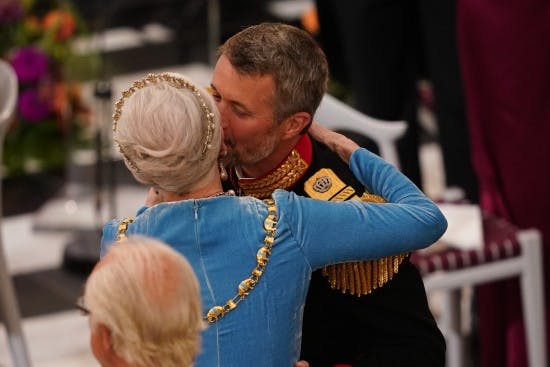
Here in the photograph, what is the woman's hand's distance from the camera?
7.02 feet

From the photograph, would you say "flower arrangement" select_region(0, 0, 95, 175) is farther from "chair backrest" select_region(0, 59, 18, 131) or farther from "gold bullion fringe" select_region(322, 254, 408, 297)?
"gold bullion fringe" select_region(322, 254, 408, 297)

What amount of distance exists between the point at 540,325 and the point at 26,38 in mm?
2731

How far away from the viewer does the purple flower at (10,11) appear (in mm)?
5219

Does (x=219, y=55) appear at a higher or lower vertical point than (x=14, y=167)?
higher

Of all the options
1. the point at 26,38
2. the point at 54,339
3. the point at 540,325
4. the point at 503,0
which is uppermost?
the point at 503,0

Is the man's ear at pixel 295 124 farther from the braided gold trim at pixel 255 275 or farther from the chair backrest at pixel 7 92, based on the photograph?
the chair backrest at pixel 7 92

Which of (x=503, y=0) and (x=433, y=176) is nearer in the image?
(x=503, y=0)

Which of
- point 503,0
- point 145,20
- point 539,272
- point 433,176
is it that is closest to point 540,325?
point 539,272

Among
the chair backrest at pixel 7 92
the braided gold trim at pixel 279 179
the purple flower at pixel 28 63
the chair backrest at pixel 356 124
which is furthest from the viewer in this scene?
the purple flower at pixel 28 63

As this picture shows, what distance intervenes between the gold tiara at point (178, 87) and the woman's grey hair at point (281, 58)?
0.68 ft

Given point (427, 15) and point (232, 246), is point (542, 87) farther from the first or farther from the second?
point (232, 246)

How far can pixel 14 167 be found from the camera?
556cm

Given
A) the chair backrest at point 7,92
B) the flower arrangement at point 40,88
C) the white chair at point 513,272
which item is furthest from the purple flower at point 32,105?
the white chair at point 513,272

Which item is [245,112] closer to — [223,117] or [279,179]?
[223,117]
